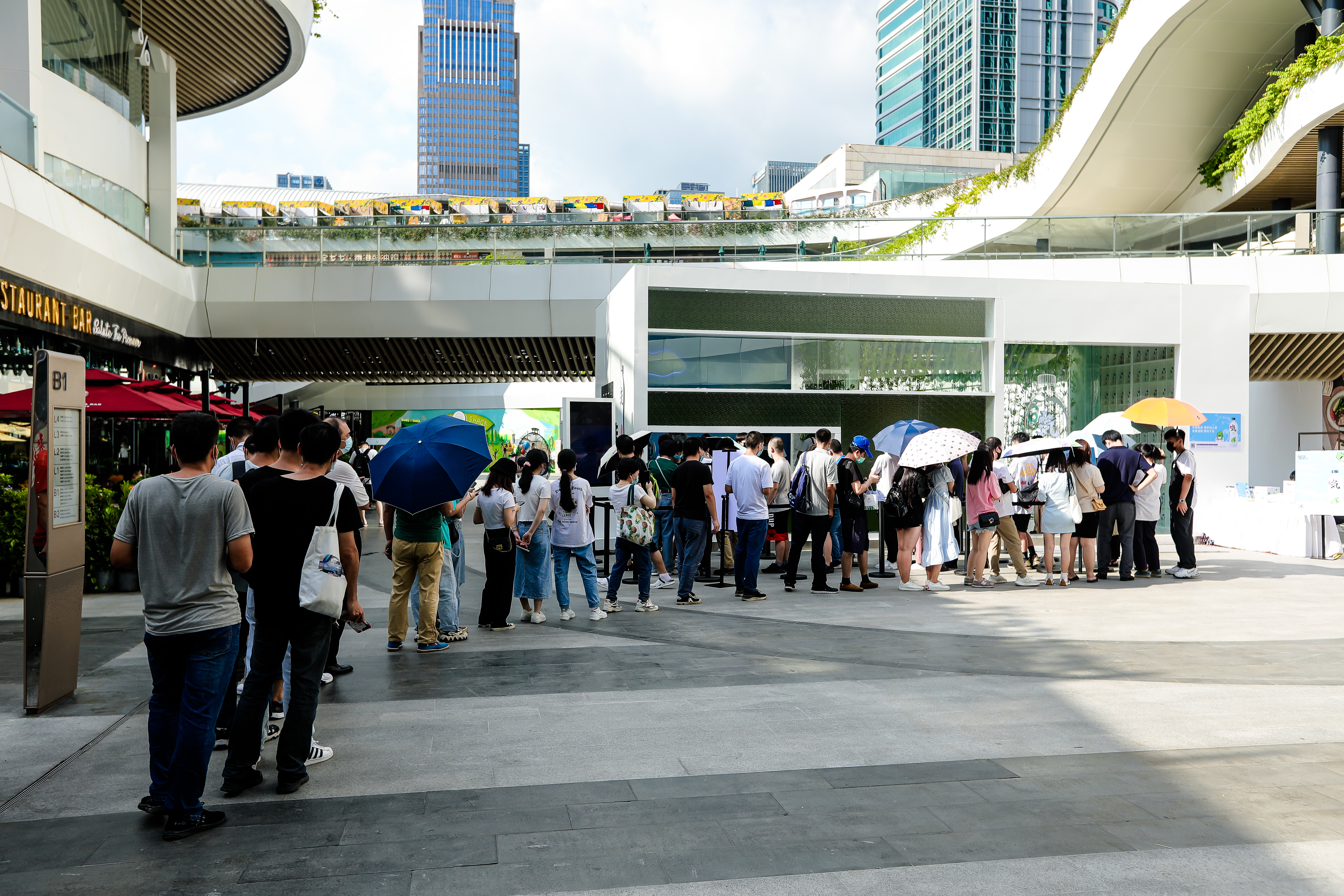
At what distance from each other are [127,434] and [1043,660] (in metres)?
17.4

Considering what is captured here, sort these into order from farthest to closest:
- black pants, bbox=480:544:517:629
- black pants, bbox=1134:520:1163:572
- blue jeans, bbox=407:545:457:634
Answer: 1. black pants, bbox=1134:520:1163:572
2. black pants, bbox=480:544:517:629
3. blue jeans, bbox=407:545:457:634

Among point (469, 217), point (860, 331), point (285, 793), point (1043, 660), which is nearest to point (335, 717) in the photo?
point (285, 793)

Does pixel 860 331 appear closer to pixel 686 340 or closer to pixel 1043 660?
pixel 686 340

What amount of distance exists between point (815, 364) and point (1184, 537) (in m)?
5.38

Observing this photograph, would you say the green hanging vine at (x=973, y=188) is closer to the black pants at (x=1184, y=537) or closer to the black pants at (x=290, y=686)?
the black pants at (x=1184, y=537)

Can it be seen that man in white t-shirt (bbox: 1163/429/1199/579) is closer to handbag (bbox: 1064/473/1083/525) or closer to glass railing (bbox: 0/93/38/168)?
handbag (bbox: 1064/473/1083/525)

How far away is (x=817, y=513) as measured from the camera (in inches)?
397

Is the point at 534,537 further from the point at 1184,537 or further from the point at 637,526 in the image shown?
the point at 1184,537

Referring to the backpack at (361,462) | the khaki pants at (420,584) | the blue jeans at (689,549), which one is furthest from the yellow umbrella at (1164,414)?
the backpack at (361,462)

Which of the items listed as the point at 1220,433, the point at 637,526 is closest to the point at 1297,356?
the point at 1220,433

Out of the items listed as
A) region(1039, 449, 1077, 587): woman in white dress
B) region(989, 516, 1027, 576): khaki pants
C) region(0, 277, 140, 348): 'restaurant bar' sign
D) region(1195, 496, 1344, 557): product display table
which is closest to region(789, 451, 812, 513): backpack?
region(989, 516, 1027, 576): khaki pants

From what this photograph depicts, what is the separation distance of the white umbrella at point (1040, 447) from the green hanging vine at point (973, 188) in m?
8.42

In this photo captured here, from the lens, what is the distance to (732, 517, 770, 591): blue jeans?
9633mm

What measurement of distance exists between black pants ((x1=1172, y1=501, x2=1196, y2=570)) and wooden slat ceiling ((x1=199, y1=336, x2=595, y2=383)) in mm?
12661
